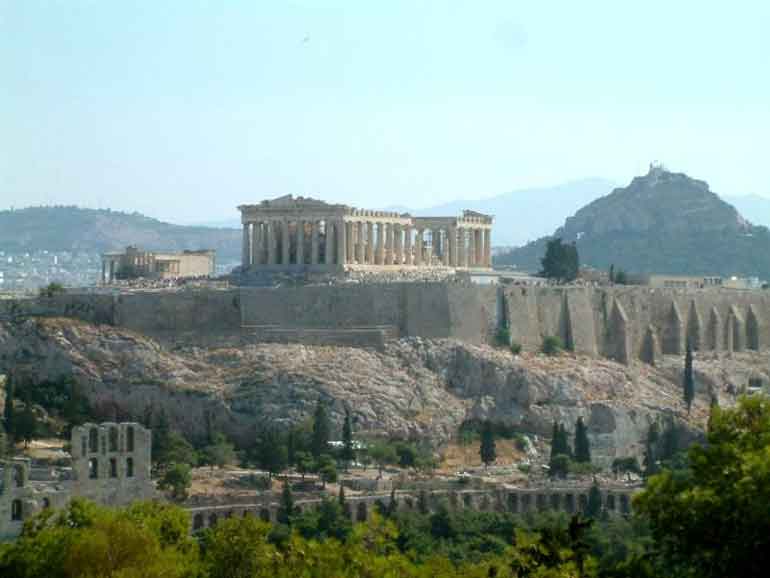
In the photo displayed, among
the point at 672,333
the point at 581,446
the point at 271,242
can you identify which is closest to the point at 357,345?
the point at 271,242

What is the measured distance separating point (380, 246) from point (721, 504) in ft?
229

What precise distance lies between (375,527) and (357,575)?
3644mm

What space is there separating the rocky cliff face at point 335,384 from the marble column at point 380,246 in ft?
32.4

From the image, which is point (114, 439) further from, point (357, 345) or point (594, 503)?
point (357, 345)

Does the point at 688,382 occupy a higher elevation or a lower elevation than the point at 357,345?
lower

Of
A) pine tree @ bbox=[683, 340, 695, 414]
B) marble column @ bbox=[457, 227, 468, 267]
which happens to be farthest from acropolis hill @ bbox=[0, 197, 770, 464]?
marble column @ bbox=[457, 227, 468, 267]

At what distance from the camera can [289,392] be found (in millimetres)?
99438

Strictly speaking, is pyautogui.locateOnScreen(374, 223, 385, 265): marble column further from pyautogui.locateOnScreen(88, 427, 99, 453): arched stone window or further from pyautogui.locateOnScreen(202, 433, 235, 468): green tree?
pyautogui.locateOnScreen(88, 427, 99, 453): arched stone window

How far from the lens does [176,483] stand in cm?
8719

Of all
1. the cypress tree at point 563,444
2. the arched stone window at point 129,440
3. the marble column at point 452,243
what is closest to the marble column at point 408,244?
the marble column at point 452,243

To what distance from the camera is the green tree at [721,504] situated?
46.9 meters

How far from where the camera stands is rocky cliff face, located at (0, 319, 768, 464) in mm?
99250

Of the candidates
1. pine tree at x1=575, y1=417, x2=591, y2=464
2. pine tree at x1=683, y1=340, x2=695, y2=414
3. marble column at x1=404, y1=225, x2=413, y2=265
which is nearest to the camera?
pine tree at x1=575, y1=417, x2=591, y2=464

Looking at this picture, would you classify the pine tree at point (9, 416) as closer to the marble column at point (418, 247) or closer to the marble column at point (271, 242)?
the marble column at point (271, 242)
